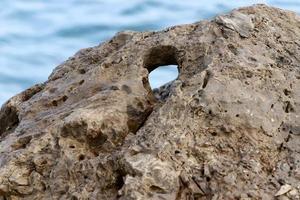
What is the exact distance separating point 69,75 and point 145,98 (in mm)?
1902

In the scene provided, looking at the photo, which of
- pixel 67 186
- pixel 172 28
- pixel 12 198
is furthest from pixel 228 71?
pixel 12 198

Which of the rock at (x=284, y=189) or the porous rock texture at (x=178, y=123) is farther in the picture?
the porous rock texture at (x=178, y=123)

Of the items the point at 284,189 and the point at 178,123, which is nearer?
the point at 284,189

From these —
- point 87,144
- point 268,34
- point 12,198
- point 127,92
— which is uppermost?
point 268,34

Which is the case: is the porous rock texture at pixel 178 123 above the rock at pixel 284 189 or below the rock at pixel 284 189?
above

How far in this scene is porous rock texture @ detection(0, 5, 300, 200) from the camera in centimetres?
695

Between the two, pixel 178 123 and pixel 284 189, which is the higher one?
pixel 178 123

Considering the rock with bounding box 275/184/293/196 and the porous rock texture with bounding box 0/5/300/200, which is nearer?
the rock with bounding box 275/184/293/196

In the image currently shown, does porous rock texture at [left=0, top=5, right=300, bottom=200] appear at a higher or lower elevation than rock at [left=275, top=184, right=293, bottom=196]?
higher

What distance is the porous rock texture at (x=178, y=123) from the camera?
22.8ft

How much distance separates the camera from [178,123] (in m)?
7.45

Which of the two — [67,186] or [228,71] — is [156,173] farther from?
[228,71]

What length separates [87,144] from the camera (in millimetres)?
7961

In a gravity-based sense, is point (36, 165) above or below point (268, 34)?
below
